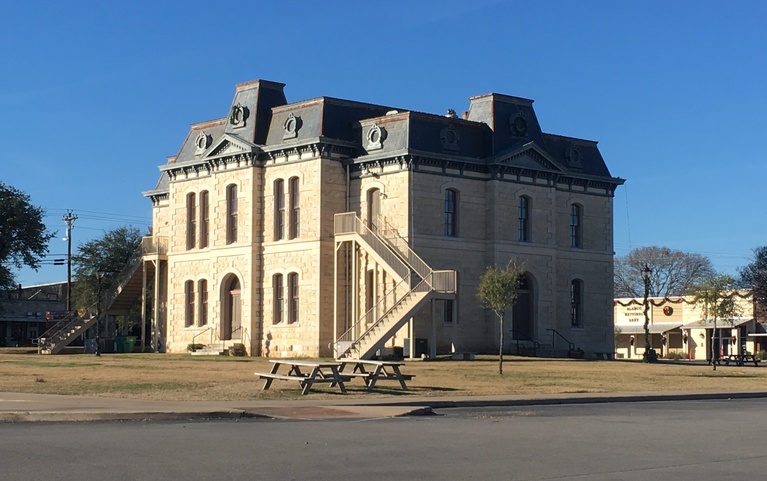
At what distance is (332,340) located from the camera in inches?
2044

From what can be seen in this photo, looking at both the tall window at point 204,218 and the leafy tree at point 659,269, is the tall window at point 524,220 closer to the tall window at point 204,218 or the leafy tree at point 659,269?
the tall window at point 204,218

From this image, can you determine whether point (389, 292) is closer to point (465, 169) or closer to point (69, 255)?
point (465, 169)

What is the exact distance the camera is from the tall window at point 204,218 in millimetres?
58062

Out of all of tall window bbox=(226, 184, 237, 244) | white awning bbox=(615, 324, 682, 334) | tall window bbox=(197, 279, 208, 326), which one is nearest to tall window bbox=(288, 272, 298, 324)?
tall window bbox=(226, 184, 237, 244)

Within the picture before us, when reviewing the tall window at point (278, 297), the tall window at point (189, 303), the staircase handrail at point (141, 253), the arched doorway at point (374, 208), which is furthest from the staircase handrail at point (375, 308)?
the staircase handrail at point (141, 253)

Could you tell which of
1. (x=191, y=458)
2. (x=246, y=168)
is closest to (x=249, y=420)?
(x=191, y=458)

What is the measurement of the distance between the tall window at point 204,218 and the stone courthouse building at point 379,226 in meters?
0.05

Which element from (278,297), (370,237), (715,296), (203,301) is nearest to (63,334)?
(203,301)

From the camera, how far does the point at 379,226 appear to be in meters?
51.8

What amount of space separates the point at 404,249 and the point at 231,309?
1128cm

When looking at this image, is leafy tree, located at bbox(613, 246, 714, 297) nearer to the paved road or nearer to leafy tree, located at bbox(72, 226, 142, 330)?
leafy tree, located at bbox(72, 226, 142, 330)

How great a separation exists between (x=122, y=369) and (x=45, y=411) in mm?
18265

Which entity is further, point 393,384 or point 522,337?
point 522,337

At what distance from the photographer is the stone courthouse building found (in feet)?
167
